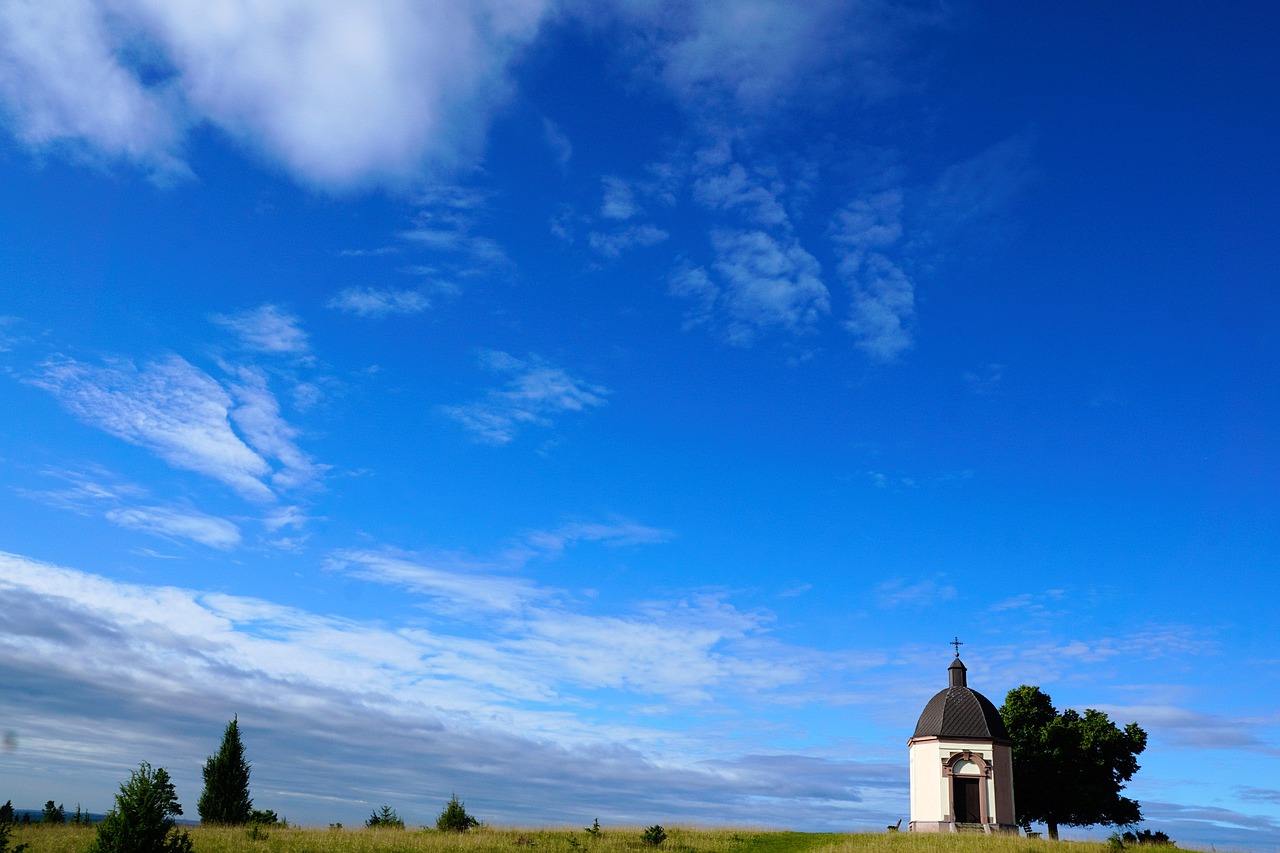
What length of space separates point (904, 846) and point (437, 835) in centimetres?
1870

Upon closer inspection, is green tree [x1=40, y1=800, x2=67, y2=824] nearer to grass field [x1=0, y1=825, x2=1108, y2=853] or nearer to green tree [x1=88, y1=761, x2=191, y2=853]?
grass field [x1=0, y1=825, x2=1108, y2=853]

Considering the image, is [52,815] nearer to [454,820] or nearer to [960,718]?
[454,820]

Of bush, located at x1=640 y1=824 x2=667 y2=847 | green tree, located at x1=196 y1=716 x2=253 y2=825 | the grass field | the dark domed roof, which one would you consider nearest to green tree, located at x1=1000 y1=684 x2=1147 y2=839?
the dark domed roof

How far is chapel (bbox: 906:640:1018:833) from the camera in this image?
152 ft

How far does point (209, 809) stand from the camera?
1474 inches

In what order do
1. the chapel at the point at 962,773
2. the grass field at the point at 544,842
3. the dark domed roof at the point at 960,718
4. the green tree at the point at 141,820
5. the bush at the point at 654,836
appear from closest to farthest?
the green tree at the point at 141,820 → the grass field at the point at 544,842 → the bush at the point at 654,836 → the chapel at the point at 962,773 → the dark domed roof at the point at 960,718

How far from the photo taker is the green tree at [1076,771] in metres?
50.5

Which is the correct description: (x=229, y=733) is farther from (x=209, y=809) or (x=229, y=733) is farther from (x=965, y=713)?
(x=965, y=713)

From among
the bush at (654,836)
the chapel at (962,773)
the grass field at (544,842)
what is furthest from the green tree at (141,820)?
the chapel at (962,773)

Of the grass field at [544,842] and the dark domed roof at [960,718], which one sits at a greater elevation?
the dark domed roof at [960,718]

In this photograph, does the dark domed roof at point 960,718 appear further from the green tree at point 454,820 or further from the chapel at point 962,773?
the green tree at point 454,820

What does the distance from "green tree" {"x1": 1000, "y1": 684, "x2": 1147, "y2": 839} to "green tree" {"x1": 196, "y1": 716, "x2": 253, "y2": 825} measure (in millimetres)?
41453

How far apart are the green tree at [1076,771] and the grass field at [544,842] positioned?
43.3ft

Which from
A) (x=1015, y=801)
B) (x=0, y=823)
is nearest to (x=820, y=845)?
(x=1015, y=801)
